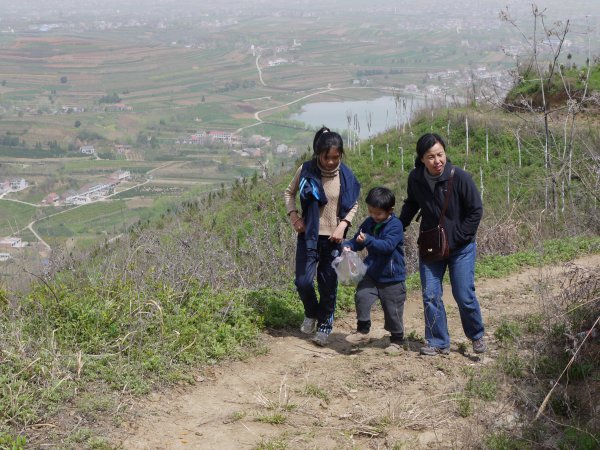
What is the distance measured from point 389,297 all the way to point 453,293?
56 centimetres

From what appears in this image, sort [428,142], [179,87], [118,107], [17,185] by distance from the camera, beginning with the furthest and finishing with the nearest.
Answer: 1. [179,87]
2. [118,107]
3. [17,185]
4. [428,142]

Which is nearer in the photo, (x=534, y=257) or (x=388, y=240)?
(x=388, y=240)

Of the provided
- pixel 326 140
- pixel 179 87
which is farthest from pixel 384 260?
pixel 179 87

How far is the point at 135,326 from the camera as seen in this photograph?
18.2 feet

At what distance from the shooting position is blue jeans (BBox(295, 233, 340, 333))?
624 cm

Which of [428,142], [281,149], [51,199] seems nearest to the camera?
[428,142]

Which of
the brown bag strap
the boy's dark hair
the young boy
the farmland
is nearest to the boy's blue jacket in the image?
the young boy

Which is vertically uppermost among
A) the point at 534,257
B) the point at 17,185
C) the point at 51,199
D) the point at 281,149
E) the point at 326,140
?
the point at 326,140

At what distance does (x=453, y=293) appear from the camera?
5824 millimetres

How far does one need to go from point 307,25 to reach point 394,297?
119 m

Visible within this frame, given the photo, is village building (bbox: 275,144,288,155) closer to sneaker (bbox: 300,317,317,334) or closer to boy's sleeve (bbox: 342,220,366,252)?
sneaker (bbox: 300,317,317,334)

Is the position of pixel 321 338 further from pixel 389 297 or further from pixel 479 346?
pixel 479 346

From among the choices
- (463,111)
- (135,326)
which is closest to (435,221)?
(135,326)

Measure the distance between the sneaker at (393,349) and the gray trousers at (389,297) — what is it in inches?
4.0
